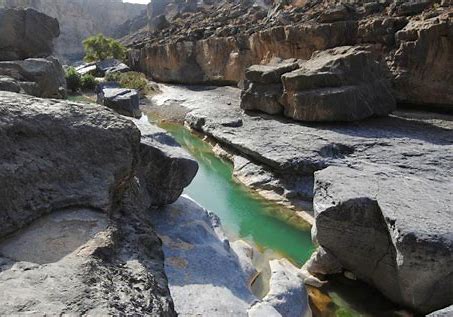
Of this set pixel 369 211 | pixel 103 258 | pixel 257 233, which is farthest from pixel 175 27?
pixel 103 258

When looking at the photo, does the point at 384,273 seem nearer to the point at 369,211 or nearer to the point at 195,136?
the point at 369,211

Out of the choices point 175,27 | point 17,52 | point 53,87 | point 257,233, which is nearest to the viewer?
point 257,233

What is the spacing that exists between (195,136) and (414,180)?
44.4 ft

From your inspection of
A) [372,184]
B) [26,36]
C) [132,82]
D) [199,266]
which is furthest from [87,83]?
[199,266]

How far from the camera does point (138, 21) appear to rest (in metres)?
81.9

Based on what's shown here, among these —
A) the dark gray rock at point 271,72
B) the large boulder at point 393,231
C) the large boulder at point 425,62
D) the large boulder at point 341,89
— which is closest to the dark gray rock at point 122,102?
the dark gray rock at point 271,72

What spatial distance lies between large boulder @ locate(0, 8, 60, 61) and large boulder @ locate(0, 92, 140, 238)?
2629 centimetres

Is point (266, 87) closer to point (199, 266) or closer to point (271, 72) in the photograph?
point (271, 72)

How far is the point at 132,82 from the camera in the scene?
34.0m

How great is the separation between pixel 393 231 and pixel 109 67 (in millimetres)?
40431

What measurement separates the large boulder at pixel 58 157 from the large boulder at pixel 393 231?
502cm

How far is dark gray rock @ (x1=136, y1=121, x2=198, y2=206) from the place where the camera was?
8.16 m

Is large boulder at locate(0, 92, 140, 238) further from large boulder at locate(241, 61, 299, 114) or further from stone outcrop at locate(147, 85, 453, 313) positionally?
large boulder at locate(241, 61, 299, 114)

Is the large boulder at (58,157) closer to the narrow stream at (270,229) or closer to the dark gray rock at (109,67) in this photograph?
the narrow stream at (270,229)
